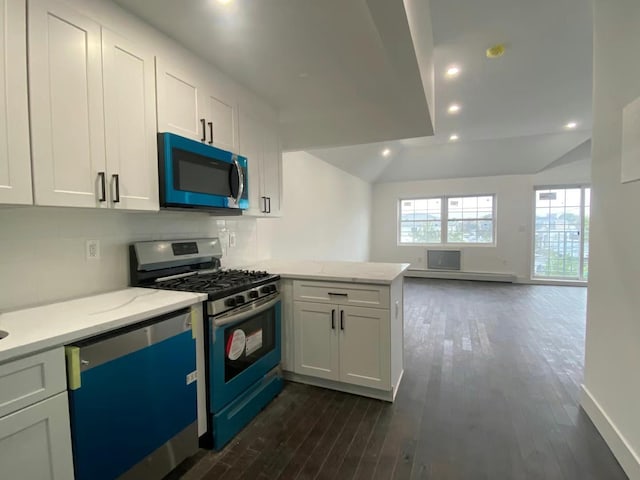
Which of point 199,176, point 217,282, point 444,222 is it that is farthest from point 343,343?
point 444,222

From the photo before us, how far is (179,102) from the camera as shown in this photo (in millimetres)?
1933

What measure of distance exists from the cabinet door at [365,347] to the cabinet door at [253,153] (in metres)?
1.10

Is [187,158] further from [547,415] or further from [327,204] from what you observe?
[327,204]

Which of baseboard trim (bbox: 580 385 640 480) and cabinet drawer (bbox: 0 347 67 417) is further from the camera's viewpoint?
baseboard trim (bbox: 580 385 640 480)

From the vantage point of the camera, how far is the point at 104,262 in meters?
1.87

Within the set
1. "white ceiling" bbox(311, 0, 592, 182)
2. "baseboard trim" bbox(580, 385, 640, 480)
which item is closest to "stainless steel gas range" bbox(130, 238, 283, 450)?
"baseboard trim" bbox(580, 385, 640, 480)

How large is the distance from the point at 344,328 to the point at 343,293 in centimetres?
27

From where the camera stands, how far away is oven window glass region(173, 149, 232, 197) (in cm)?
187

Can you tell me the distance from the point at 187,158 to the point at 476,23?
2.43 m

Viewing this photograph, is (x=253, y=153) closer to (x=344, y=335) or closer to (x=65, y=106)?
(x=65, y=106)

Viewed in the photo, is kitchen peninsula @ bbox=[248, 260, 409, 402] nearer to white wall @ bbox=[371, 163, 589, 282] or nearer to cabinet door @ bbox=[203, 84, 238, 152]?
cabinet door @ bbox=[203, 84, 238, 152]

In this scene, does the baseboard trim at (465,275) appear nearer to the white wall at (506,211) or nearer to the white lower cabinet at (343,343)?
→ the white wall at (506,211)

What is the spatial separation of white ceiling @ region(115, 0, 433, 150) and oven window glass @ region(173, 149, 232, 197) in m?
0.68

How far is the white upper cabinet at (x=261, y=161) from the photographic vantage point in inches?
99.3
